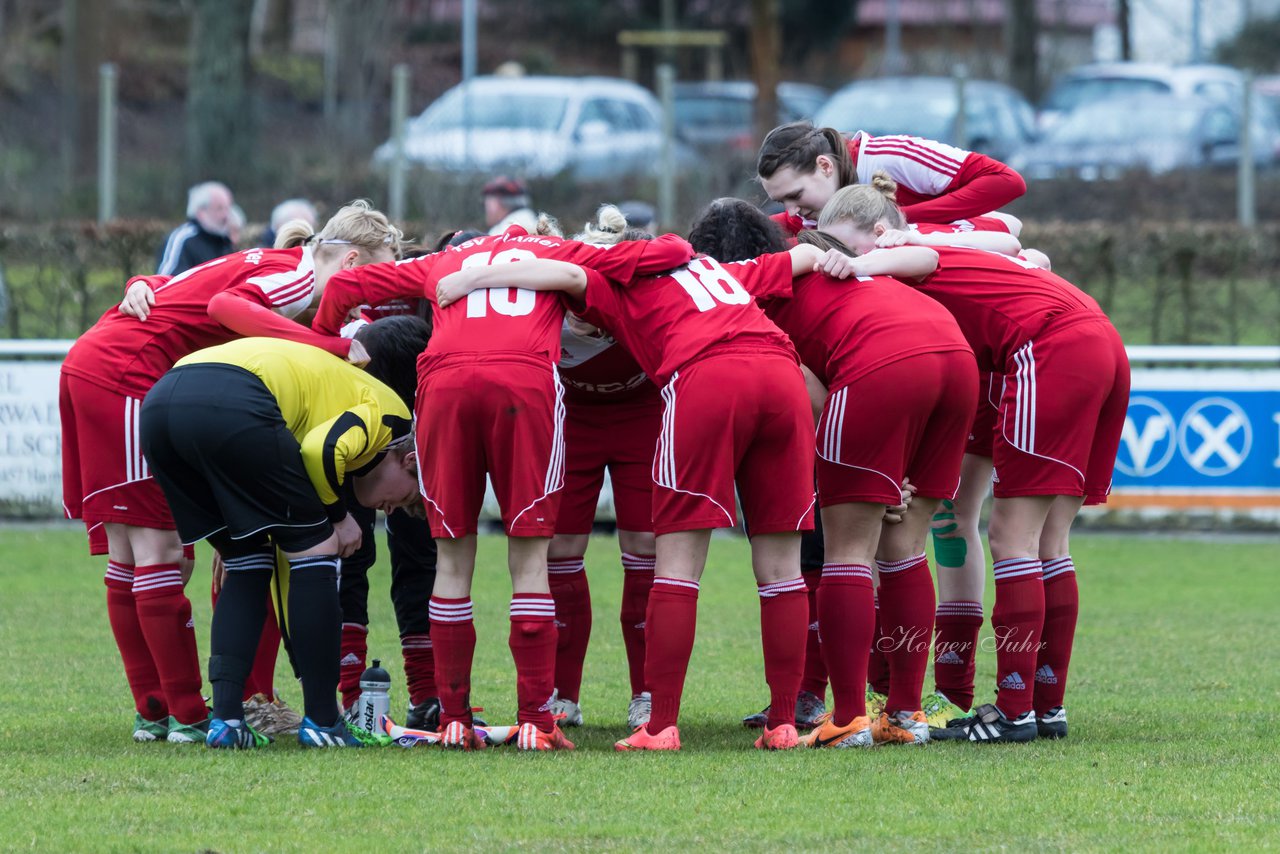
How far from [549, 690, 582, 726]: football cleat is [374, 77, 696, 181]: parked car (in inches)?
385

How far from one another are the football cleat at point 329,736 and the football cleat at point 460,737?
0.28m

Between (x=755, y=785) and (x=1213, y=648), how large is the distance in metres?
3.65

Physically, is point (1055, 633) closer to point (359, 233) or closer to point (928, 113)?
point (359, 233)

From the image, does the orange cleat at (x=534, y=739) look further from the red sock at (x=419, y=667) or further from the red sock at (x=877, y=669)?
the red sock at (x=877, y=669)

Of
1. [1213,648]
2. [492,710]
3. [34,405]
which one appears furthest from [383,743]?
[34,405]

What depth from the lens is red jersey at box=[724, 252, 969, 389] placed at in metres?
5.67

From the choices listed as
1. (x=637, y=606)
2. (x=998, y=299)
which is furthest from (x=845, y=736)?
(x=998, y=299)

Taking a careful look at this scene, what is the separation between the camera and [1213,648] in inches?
312

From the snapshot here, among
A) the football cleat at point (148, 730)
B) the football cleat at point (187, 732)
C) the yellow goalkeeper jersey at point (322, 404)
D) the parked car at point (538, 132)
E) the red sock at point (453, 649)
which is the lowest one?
the football cleat at point (148, 730)

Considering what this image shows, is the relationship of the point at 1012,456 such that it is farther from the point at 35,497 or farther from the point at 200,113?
the point at 200,113

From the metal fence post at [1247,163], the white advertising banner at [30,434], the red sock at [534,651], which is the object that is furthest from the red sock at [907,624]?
the metal fence post at [1247,163]

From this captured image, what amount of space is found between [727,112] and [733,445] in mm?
13196

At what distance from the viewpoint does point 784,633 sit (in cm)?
558

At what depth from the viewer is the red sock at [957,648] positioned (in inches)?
245
